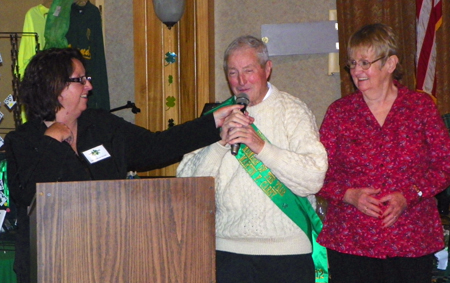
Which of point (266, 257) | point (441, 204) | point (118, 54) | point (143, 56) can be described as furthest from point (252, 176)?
point (118, 54)

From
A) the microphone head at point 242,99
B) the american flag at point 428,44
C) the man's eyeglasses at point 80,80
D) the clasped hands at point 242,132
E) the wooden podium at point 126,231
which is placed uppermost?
the american flag at point 428,44

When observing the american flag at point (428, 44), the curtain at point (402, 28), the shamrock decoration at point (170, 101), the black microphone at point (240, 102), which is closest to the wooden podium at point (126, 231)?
the black microphone at point (240, 102)

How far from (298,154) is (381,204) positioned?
0.38 m

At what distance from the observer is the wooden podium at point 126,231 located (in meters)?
1.68

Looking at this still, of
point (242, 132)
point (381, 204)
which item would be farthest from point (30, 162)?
point (381, 204)

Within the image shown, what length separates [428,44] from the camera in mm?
4215

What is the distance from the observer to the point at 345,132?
2.37 metres

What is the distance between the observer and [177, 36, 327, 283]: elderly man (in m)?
2.22

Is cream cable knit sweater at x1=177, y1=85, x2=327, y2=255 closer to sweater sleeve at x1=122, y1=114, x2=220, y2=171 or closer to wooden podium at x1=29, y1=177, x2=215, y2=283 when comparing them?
sweater sleeve at x1=122, y1=114, x2=220, y2=171

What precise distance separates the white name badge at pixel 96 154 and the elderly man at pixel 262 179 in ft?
1.21

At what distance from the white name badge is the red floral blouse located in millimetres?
901

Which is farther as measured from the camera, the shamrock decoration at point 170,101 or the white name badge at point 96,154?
the shamrock decoration at point 170,101

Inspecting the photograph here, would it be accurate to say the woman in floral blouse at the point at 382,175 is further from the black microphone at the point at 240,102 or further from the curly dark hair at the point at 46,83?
the curly dark hair at the point at 46,83

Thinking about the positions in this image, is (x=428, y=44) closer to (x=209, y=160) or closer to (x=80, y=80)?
(x=209, y=160)
